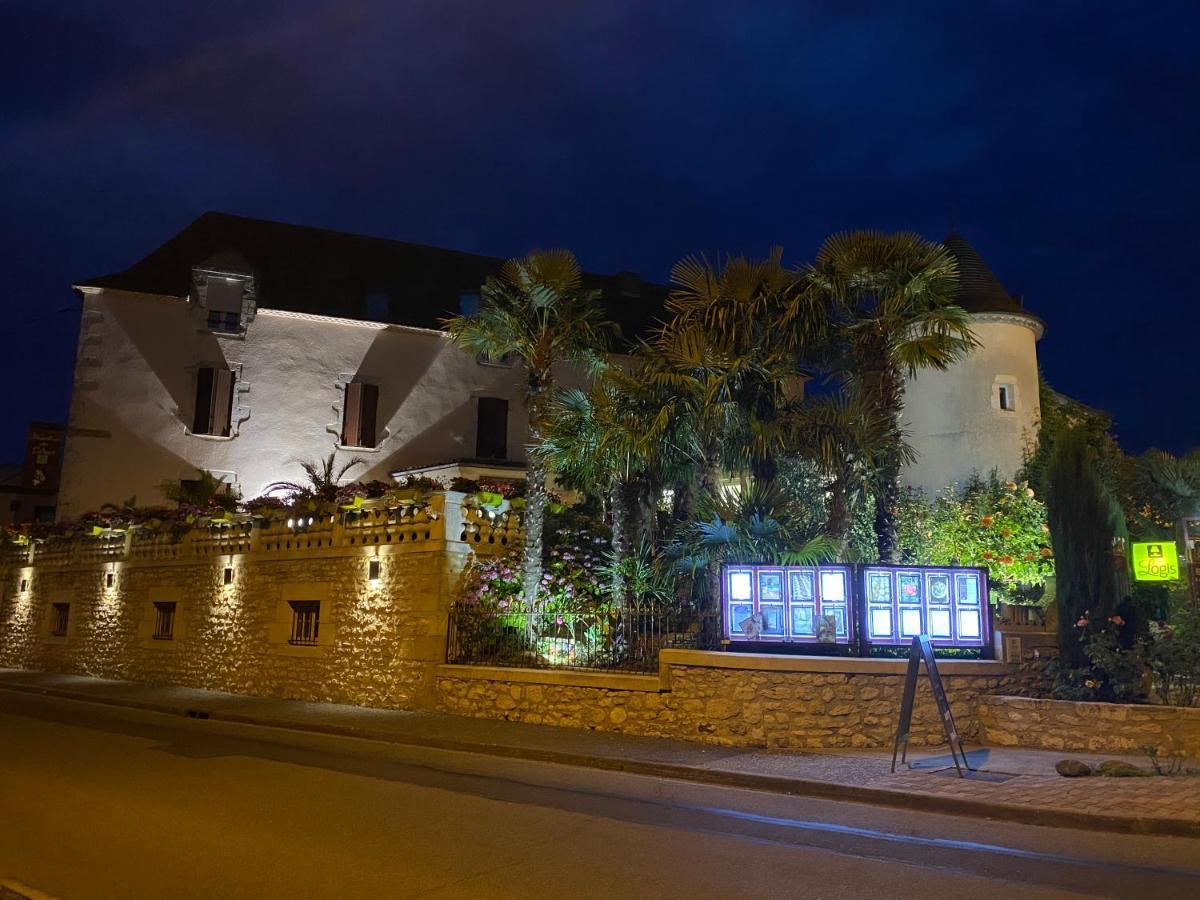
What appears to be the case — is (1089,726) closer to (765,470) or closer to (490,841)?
(765,470)

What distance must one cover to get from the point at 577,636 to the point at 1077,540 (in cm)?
716

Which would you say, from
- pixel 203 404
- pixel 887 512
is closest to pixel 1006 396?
pixel 887 512

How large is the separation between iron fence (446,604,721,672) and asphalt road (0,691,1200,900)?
9.65 ft

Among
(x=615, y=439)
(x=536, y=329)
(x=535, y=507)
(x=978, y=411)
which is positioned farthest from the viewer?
(x=978, y=411)

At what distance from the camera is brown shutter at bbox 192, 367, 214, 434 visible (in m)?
26.5

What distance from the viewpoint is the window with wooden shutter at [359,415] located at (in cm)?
2792

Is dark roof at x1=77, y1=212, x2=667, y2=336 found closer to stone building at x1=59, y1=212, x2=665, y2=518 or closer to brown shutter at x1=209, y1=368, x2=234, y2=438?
stone building at x1=59, y1=212, x2=665, y2=518

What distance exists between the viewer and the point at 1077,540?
1297cm

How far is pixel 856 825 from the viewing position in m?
7.71

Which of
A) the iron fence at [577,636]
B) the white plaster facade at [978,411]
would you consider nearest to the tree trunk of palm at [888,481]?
the iron fence at [577,636]

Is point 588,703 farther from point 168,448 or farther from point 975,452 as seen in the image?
point 168,448

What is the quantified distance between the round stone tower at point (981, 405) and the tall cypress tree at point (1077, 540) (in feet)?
19.3

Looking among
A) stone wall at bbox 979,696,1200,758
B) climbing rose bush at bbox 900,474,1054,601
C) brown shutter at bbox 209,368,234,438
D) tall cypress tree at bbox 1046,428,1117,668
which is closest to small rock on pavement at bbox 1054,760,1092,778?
stone wall at bbox 979,696,1200,758

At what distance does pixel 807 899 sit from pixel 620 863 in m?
1.36
